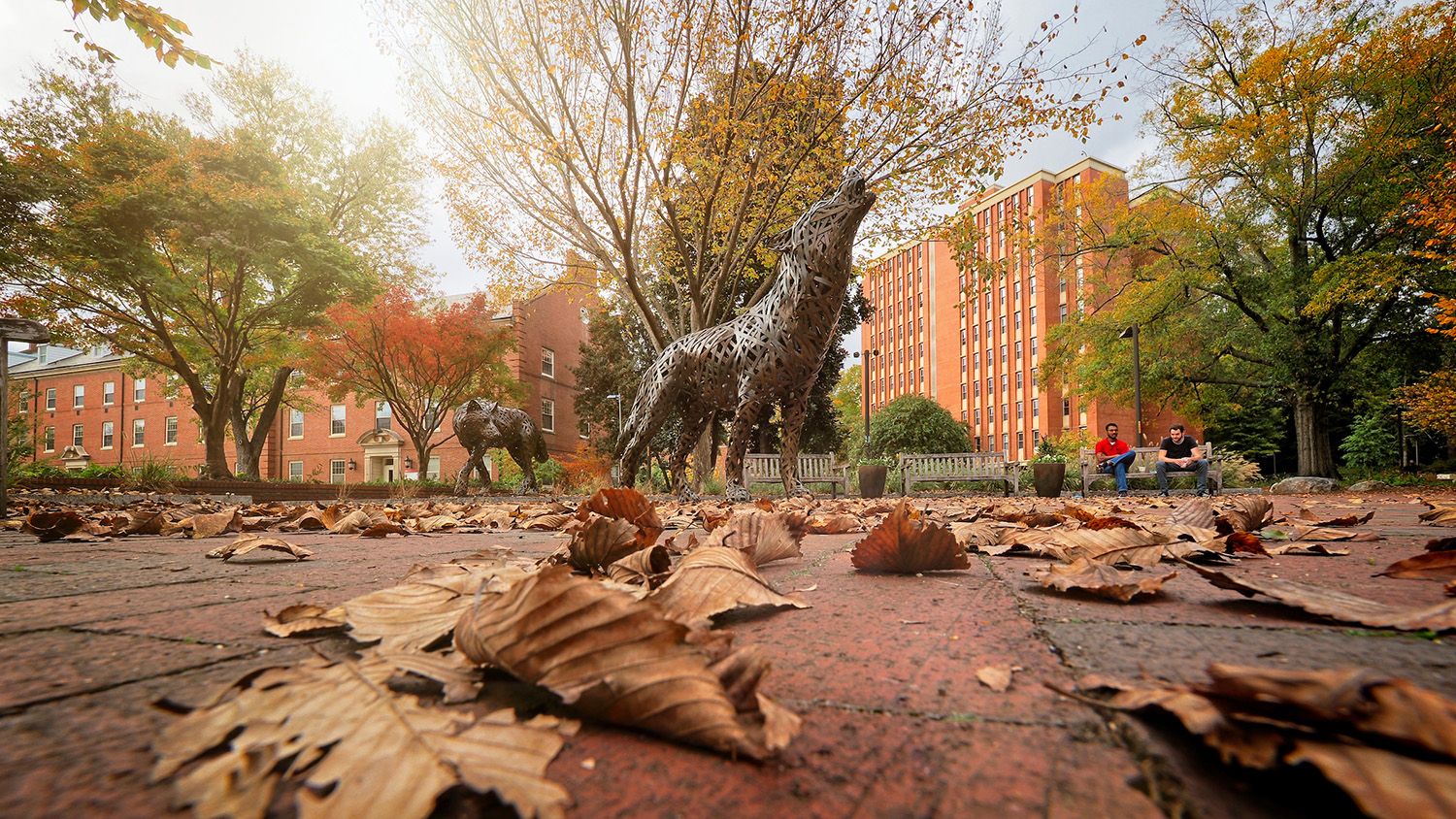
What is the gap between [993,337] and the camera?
175 ft

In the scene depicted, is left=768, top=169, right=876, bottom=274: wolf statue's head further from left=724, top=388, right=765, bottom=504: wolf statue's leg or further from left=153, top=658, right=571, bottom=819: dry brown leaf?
left=153, top=658, right=571, bottom=819: dry brown leaf

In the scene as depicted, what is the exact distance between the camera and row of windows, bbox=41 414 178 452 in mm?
39281

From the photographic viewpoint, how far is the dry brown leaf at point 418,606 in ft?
2.76

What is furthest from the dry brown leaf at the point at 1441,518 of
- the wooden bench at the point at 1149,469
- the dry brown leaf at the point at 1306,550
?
the wooden bench at the point at 1149,469

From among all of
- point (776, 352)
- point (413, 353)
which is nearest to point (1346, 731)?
point (776, 352)

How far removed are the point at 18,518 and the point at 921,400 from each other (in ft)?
105

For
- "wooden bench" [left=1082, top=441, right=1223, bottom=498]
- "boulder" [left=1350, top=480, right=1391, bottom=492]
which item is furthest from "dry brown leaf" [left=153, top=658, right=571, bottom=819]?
"boulder" [left=1350, top=480, right=1391, bottom=492]

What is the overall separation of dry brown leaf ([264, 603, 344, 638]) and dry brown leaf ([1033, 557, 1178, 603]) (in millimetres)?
1263

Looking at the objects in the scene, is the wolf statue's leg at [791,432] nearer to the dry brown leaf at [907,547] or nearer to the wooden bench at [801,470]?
the wooden bench at [801,470]

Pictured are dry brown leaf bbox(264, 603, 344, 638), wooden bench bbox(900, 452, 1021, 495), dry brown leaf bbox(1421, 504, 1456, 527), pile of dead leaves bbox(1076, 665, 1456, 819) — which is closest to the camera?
pile of dead leaves bbox(1076, 665, 1456, 819)

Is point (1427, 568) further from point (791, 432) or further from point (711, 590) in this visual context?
point (791, 432)

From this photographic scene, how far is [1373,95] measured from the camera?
16.4 meters

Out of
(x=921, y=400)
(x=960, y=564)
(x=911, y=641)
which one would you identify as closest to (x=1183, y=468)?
(x=960, y=564)

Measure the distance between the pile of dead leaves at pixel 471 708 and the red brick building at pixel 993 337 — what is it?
1605 inches
